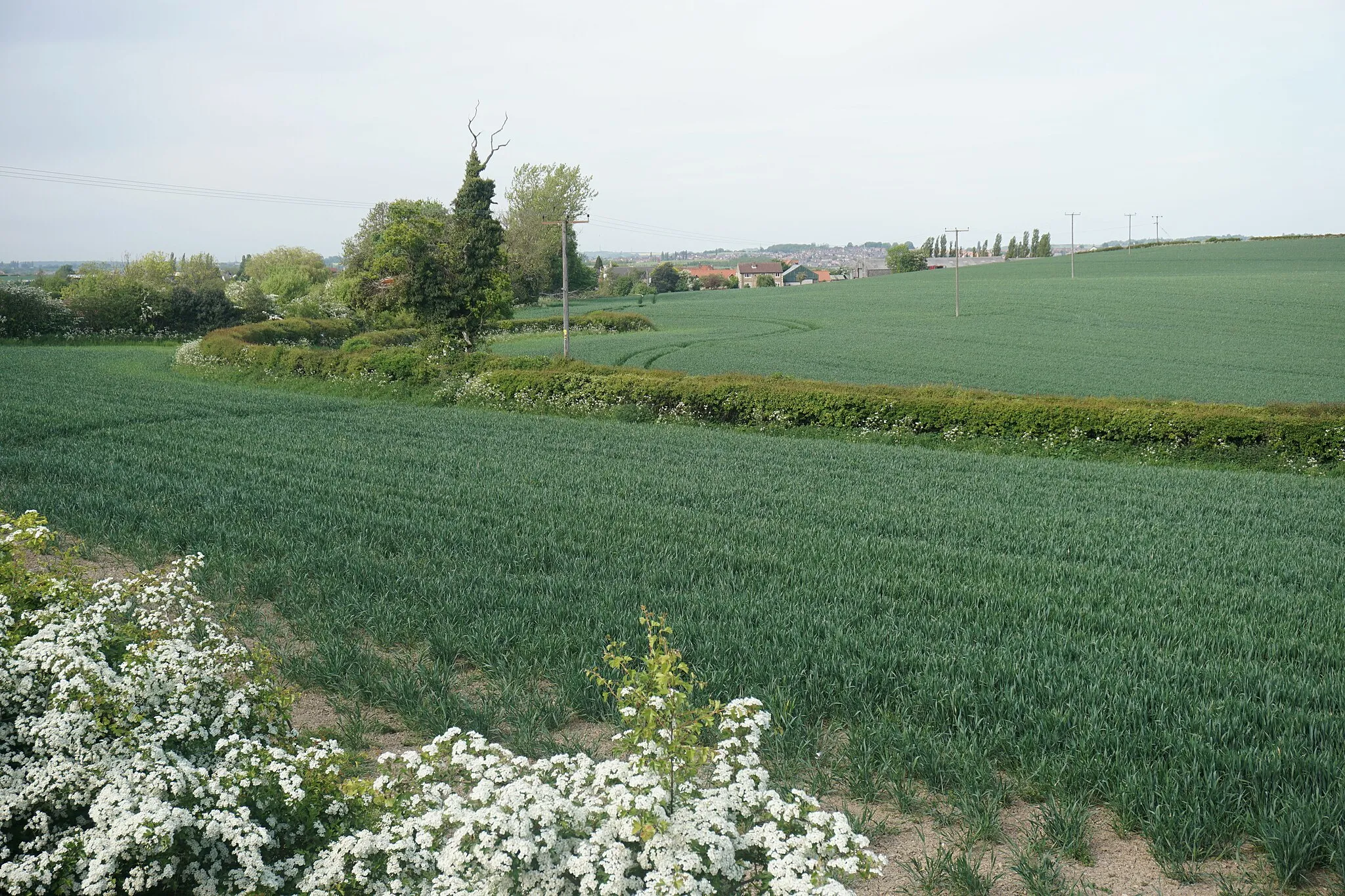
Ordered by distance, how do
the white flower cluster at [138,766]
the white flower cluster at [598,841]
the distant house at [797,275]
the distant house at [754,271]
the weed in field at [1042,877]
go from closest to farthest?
the white flower cluster at [598,841]
the white flower cluster at [138,766]
the weed in field at [1042,877]
the distant house at [797,275]
the distant house at [754,271]

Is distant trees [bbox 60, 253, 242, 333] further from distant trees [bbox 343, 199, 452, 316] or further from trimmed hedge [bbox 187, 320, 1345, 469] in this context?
trimmed hedge [bbox 187, 320, 1345, 469]

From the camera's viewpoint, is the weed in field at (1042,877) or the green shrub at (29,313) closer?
the weed in field at (1042,877)

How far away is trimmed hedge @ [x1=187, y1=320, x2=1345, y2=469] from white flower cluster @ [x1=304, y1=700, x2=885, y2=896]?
18234 millimetres

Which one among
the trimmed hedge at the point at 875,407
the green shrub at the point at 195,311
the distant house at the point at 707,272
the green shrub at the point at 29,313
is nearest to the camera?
the trimmed hedge at the point at 875,407

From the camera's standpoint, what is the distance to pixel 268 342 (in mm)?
41938

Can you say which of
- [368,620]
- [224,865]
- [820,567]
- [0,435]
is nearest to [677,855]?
[224,865]

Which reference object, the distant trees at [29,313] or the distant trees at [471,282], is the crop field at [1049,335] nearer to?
the distant trees at [471,282]

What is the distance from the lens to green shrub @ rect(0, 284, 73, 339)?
46.1 metres

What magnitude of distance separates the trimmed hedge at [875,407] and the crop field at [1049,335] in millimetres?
8038

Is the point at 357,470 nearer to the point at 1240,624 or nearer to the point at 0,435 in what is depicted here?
the point at 0,435

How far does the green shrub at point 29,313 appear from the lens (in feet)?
151

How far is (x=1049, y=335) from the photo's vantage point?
40562mm

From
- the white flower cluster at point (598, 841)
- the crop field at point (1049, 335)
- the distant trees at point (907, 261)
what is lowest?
the white flower cluster at point (598, 841)

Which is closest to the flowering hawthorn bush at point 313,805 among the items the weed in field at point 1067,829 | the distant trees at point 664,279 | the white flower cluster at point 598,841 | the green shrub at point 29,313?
the white flower cluster at point 598,841
